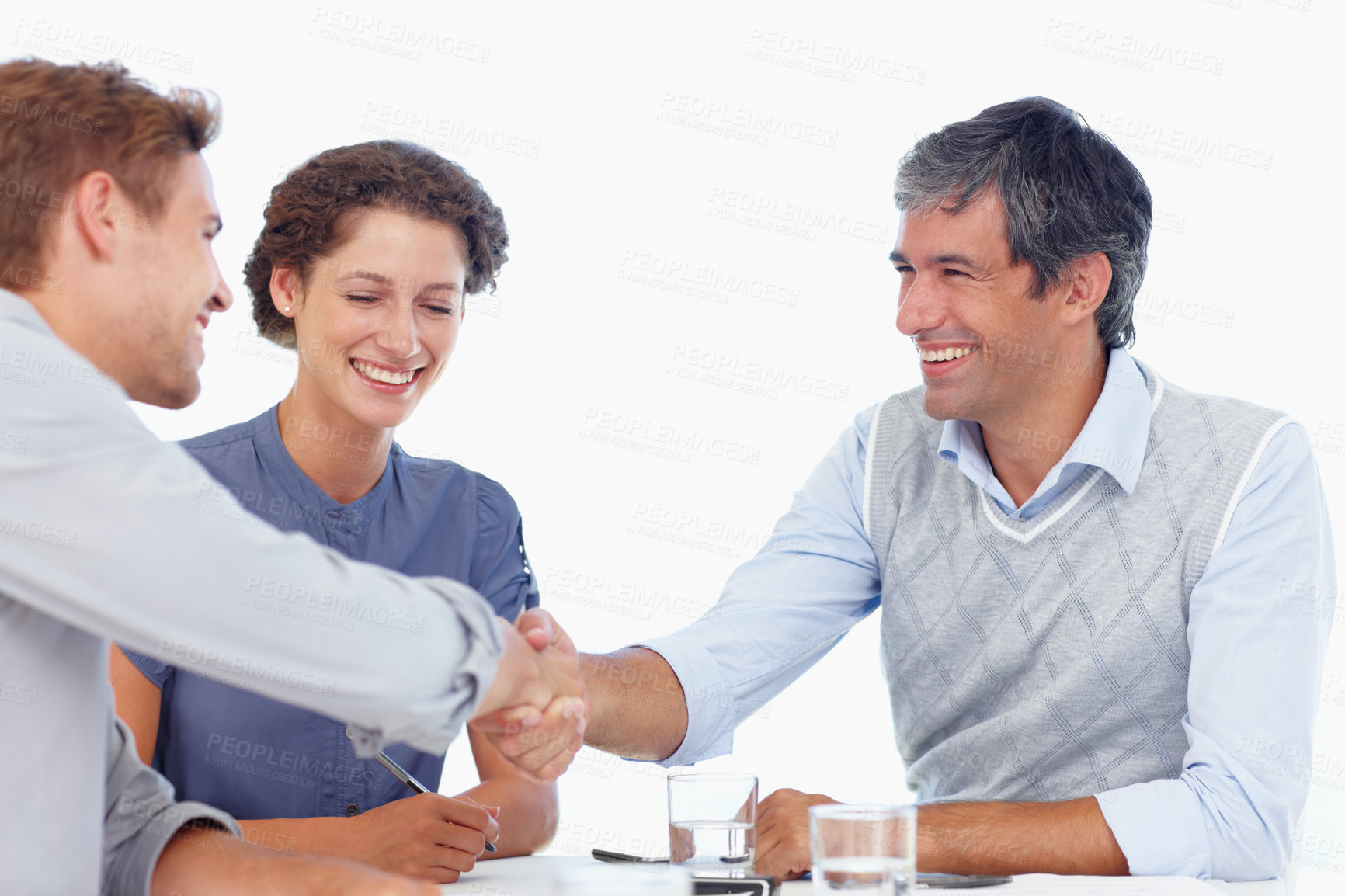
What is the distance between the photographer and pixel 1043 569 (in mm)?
1878

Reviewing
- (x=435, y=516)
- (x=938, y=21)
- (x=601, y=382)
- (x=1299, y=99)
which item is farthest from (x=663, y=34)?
(x=435, y=516)

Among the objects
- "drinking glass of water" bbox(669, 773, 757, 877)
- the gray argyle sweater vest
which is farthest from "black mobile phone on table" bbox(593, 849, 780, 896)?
the gray argyle sweater vest

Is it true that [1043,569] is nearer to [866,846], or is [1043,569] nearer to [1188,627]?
[1188,627]

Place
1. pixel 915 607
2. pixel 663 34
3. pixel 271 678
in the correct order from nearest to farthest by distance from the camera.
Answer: pixel 271 678 → pixel 915 607 → pixel 663 34

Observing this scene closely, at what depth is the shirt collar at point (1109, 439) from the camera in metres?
1.84

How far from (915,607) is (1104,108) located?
2.33 meters

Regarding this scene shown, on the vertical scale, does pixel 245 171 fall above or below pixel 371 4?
below

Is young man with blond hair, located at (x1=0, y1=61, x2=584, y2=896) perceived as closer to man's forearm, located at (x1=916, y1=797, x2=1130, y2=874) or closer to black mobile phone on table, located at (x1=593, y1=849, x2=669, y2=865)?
black mobile phone on table, located at (x1=593, y1=849, x2=669, y2=865)

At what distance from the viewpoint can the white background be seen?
356cm

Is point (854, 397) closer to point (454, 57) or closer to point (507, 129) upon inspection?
point (507, 129)

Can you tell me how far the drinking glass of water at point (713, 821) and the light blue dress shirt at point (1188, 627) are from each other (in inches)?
19.1

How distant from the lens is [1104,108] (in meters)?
3.61

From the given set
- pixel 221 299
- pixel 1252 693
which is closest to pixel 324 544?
pixel 221 299

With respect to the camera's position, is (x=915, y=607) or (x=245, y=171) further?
(x=245, y=171)
